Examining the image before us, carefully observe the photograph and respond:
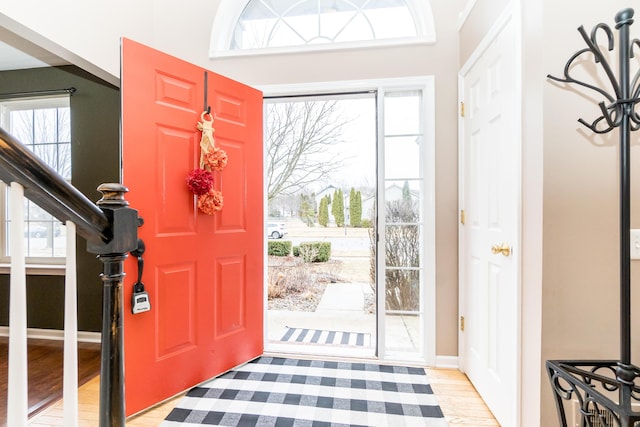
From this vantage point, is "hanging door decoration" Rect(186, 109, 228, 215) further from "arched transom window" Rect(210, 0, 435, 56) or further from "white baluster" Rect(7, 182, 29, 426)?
"white baluster" Rect(7, 182, 29, 426)

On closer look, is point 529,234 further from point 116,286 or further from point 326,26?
point 326,26

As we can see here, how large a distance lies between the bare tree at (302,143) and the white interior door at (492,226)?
1513 mm

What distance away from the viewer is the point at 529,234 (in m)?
1.38

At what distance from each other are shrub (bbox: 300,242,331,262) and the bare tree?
69 centimetres

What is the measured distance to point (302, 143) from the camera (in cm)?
356

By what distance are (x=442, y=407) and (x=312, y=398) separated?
77 centimetres

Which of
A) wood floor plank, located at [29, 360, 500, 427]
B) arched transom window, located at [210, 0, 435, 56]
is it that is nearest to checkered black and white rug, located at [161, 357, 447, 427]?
wood floor plank, located at [29, 360, 500, 427]

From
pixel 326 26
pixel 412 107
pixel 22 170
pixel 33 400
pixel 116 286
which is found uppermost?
pixel 326 26

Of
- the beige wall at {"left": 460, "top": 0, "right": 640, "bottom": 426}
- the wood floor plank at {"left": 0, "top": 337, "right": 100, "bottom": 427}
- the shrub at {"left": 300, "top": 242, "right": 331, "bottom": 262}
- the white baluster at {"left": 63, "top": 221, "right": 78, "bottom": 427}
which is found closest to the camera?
the white baluster at {"left": 63, "top": 221, "right": 78, "bottom": 427}

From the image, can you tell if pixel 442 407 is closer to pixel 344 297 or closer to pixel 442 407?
pixel 442 407

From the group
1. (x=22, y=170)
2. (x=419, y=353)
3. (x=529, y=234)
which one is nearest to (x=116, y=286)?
(x=22, y=170)

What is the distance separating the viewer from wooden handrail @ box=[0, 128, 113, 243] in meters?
0.55

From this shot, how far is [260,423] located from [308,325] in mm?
1523

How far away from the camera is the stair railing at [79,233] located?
1.84 feet
